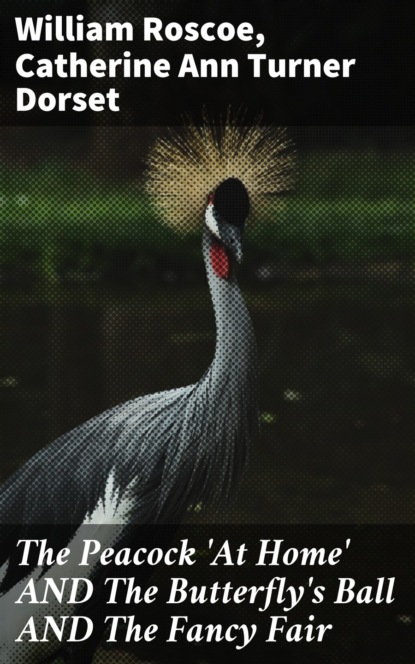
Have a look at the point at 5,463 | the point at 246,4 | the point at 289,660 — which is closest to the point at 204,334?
the point at 5,463

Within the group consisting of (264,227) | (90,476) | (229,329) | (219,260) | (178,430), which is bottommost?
(90,476)

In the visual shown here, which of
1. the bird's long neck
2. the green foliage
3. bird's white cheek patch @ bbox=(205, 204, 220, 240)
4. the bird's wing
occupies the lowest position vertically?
the bird's wing

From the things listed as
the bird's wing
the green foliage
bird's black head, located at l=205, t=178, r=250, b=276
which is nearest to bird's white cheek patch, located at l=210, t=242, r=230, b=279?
bird's black head, located at l=205, t=178, r=250, b=276

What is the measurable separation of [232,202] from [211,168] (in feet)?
0.43

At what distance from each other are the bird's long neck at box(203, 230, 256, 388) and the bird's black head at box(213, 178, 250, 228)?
81 mm

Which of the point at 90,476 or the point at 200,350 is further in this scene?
the point at 200,350

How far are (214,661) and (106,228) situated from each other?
222 inches

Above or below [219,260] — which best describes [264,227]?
above

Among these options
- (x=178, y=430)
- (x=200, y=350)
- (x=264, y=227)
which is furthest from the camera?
(x=200, y=350)

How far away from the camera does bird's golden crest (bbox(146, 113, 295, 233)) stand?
280cm

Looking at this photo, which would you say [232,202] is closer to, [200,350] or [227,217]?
[227,217]

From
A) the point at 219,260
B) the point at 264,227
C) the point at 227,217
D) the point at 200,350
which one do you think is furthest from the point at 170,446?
the point at 200,350

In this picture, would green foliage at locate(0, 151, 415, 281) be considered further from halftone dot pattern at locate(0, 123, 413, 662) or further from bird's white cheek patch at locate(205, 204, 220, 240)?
bird's white cheek patch at locate(205, 204, 220, 240)

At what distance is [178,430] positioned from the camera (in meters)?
2.86
